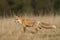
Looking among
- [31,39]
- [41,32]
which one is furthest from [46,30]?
[31,39]

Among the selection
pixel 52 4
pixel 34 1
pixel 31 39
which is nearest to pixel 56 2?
pixel 52 4

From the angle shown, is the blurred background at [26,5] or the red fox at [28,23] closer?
the red fox at [28,23]

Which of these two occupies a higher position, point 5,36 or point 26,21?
point 26,21

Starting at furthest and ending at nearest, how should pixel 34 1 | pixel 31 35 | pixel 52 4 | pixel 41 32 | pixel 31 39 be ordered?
pixel 34 1
pixel 52 4
pixel 41 32
pixel 31 35
pixel 31 39

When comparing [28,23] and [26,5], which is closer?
[28,23]

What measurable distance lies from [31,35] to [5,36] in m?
0.77

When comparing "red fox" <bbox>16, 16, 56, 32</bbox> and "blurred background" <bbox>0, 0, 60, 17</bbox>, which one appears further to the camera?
"blurred background" <bbox>0, 0, 60, 17</bbox>

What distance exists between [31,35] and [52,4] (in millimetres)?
12127

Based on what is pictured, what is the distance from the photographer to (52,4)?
1817cm

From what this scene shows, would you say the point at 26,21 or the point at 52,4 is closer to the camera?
the point at 26,21

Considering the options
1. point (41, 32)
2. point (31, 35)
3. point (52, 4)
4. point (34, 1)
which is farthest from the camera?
point (34, 1)

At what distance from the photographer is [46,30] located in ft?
22.6

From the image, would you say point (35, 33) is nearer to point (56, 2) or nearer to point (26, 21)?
point (26, 21)

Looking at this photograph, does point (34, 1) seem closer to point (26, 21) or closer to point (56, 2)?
point (56, 2)
